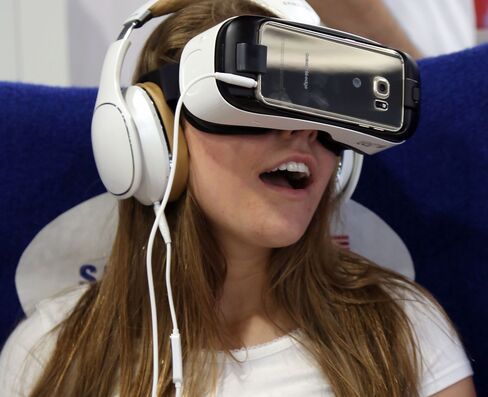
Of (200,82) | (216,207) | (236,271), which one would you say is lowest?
(236,271)

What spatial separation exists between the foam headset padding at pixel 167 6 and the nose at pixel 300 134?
8.8 inches

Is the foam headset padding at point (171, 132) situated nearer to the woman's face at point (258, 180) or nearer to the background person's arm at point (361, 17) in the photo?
the woman's face at point (258, 180)

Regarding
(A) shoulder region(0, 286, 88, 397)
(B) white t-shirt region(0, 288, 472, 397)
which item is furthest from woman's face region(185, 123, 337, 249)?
(A) shoulder region(0, 286, 88, 397)

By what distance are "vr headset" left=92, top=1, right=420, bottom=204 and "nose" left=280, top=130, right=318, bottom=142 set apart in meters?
0.01

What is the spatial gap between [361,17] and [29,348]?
0.76m

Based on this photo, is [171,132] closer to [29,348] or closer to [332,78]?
[332,78]

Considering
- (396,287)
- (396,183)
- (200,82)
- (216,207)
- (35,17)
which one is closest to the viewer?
(200,82)

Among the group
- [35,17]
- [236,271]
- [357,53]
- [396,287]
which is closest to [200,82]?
[357,53]

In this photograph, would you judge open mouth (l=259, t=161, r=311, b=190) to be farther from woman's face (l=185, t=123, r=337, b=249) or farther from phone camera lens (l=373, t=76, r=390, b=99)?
phone camera lens (l=373, t=76, r=390, b=99)

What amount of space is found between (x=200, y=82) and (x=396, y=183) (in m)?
0.42

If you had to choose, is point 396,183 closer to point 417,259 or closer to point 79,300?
point 417,259

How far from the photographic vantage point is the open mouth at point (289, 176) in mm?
Result: 736

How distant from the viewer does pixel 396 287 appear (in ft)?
2.83

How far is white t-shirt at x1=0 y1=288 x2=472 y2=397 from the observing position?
0.78m
